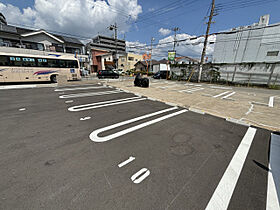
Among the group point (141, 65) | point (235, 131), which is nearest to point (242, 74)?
point (235, 131)

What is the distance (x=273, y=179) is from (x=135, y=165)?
228 cm

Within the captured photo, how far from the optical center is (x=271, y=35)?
66.2 feet

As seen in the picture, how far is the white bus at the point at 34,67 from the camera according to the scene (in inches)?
389

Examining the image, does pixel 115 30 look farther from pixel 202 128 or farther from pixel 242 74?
pixel 202 128

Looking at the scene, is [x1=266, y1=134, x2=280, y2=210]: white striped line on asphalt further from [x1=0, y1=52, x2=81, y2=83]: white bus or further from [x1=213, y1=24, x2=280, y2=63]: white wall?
[x1=213, y1=24, x2=280, y2=63]: white wall

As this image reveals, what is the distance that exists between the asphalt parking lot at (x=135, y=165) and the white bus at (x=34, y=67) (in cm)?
1041

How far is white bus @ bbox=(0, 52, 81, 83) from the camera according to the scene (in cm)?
988

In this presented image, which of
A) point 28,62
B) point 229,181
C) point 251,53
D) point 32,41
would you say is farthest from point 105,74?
point 251,53

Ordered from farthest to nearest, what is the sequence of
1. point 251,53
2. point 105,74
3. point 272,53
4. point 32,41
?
point 251,53 < point 272,53 < point 32,41 < point 105,74

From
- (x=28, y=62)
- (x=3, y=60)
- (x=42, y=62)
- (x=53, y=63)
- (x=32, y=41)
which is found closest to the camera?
(x=3, y=60)

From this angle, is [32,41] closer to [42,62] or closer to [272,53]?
[42,62]

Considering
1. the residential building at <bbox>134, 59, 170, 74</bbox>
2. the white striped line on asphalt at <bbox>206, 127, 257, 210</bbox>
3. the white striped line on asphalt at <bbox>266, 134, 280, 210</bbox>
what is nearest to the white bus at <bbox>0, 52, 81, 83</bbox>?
the white striped line on asphalt at <bbox>206, 127, 257, 210</bbox>

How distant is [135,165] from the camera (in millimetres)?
2008

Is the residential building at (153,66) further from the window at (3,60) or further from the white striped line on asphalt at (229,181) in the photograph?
the white striped line on asphalt at (229,181)
